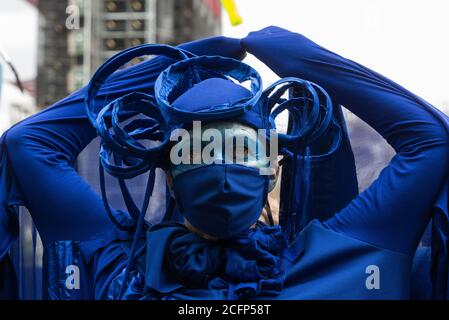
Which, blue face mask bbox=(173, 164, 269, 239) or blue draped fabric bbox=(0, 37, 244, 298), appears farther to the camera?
blue draped fabric bbox=(0, 37, 244, 298)

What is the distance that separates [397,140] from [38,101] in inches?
774

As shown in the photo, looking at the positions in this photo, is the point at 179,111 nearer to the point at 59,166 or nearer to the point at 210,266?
the point at 210,266

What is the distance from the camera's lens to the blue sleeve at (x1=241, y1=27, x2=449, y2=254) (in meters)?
2.05

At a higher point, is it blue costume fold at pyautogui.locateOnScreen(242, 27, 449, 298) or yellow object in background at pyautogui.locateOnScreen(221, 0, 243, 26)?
yellow object in background at pyautogui.locateOnScreen(221, 0, 243, 26)

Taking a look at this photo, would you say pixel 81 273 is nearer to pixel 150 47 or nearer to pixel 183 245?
pixel 183 245

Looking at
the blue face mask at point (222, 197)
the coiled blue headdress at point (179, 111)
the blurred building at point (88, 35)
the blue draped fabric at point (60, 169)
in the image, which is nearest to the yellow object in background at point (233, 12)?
the blue draped fabric at point (60, 169)

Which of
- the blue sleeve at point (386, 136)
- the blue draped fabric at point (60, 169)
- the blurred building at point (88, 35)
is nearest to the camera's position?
the blue sleeve at point (386, 136)

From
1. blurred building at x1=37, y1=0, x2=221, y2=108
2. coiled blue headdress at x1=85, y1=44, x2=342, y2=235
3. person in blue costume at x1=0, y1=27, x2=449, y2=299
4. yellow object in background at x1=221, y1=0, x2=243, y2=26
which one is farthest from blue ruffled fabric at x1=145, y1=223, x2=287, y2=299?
blurred building at x1=37, y1=0, x2=221, y2=108

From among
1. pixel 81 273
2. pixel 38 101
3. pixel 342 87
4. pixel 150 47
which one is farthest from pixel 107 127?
pixel 38 101

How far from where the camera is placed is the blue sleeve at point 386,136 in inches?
80.7

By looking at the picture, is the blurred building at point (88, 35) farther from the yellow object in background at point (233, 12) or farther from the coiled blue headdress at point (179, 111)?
the coiled blue headdress at point (179, 111)

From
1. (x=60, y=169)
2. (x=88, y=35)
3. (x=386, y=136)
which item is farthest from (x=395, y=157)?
(x=88, y=35)

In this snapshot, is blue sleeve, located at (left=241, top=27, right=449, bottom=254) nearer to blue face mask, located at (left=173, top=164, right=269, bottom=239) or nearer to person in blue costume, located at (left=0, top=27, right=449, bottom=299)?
person in blue costume, located at (left=0, top=27, right=449, bottom=299)

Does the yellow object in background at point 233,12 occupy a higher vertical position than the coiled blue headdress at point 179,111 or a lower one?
higher
